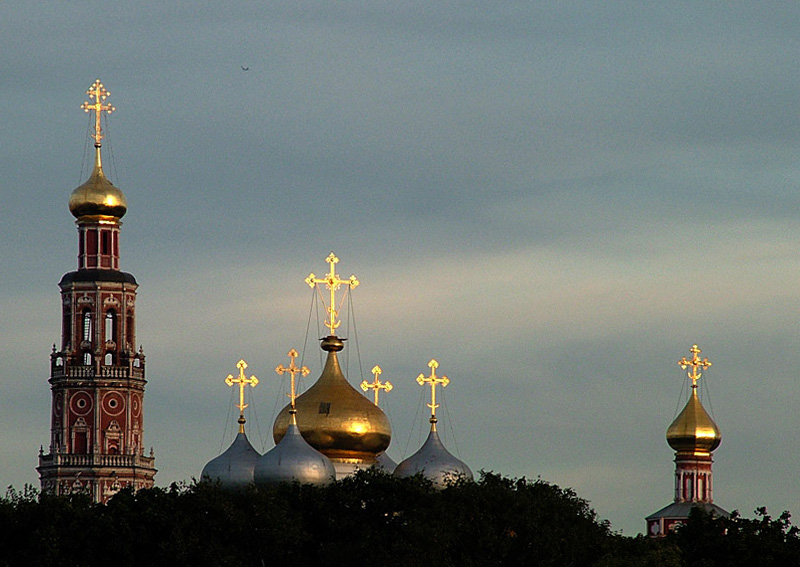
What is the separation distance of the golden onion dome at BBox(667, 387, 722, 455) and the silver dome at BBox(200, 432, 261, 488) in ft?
161

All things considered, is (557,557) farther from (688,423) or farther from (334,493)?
(688,423)

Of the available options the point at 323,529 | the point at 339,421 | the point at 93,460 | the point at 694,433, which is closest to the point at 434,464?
A: the point at 339,421

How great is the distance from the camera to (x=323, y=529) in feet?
269

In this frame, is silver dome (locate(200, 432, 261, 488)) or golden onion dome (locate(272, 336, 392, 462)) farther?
golden onion dome (locate(272, 336, 392, 462))

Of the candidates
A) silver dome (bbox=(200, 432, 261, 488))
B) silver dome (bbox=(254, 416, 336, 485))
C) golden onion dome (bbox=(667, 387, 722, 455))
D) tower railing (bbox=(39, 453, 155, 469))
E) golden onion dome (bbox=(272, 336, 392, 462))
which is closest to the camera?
silver dome (bbox=(254, 416, 336, 485))

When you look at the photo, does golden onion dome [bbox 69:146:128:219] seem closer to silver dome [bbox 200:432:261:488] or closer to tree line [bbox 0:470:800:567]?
silver dome [bbox 200:432:261:488]

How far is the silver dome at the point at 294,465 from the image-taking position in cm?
8800

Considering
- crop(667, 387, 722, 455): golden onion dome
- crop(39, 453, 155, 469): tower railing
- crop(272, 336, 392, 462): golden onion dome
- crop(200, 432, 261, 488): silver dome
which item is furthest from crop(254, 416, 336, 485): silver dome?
crop(667, 387, 722, 455): golden onion dome

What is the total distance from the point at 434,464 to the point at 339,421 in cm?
389

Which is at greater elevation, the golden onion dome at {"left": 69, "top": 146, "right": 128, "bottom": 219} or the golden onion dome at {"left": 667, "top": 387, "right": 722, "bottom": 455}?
the golden onion dome at {"left": 69, "top": 146, "right": 128, "bottom": 219}

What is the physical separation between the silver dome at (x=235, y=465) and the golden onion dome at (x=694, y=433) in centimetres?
4896

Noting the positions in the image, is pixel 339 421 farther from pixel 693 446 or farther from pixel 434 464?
pixel 693 446

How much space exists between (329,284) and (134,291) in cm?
3017

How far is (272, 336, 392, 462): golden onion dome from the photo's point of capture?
310 ft
